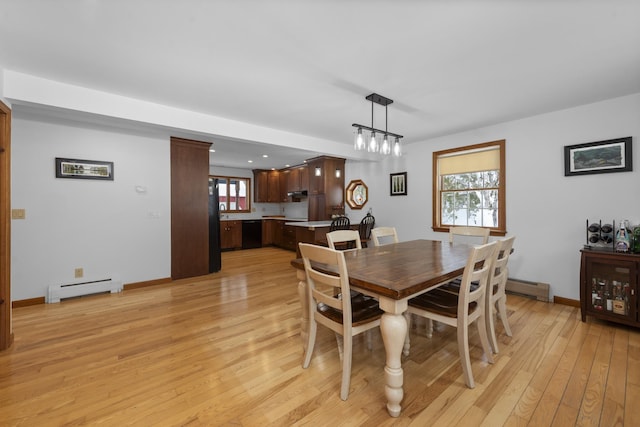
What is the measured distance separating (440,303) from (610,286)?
2.06m

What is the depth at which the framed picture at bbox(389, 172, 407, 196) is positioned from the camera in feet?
15.7

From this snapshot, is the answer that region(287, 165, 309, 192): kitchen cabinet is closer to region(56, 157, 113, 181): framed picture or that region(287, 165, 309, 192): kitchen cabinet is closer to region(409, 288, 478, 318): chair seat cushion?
region(56, 157, 113, 181): framed picture

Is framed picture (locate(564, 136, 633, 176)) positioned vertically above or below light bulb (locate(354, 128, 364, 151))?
below

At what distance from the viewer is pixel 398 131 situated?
156 inches

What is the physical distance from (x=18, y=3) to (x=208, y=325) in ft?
8.48

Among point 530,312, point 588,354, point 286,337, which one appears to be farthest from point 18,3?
point 530,312

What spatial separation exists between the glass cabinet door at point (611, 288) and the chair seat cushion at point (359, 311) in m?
2.36

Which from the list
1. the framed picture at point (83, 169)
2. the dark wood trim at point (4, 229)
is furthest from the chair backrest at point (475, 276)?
the framed picture at point (83, 169)

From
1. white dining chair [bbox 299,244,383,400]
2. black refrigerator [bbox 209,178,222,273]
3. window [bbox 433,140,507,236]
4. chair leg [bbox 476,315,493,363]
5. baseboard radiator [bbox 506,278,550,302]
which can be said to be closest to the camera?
white dining chair [bbox 299,244,383,400]

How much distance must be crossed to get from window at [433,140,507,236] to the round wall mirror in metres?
1.55

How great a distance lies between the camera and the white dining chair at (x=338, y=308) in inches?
62.4

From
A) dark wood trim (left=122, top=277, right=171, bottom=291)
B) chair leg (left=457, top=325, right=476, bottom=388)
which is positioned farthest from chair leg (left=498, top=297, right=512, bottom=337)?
dark wood trim (left=122, top=277, right=171, bottom=291)

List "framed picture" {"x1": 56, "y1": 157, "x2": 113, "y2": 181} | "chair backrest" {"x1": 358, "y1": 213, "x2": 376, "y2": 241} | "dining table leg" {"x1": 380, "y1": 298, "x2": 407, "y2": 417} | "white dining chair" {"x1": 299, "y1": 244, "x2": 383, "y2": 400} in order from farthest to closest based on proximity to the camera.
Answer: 1. "chair backrest" {"x1": 358, "y1": 213, "x2": 376, "y2": 241}
2. "framed picture" {"x1": 56, "y1": 157, "x2": 113, "y2": 181}
3. "white dining chair" {"x1": 299, "y1": 244, "x2": 383, "y2": 400}
4. "dining table leg" {"x1": 380, "y1": 298, "x2": 407, "y2": 417}

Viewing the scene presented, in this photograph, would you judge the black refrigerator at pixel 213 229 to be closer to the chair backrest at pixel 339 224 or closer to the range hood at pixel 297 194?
the chair backrest at pixel 339 224
